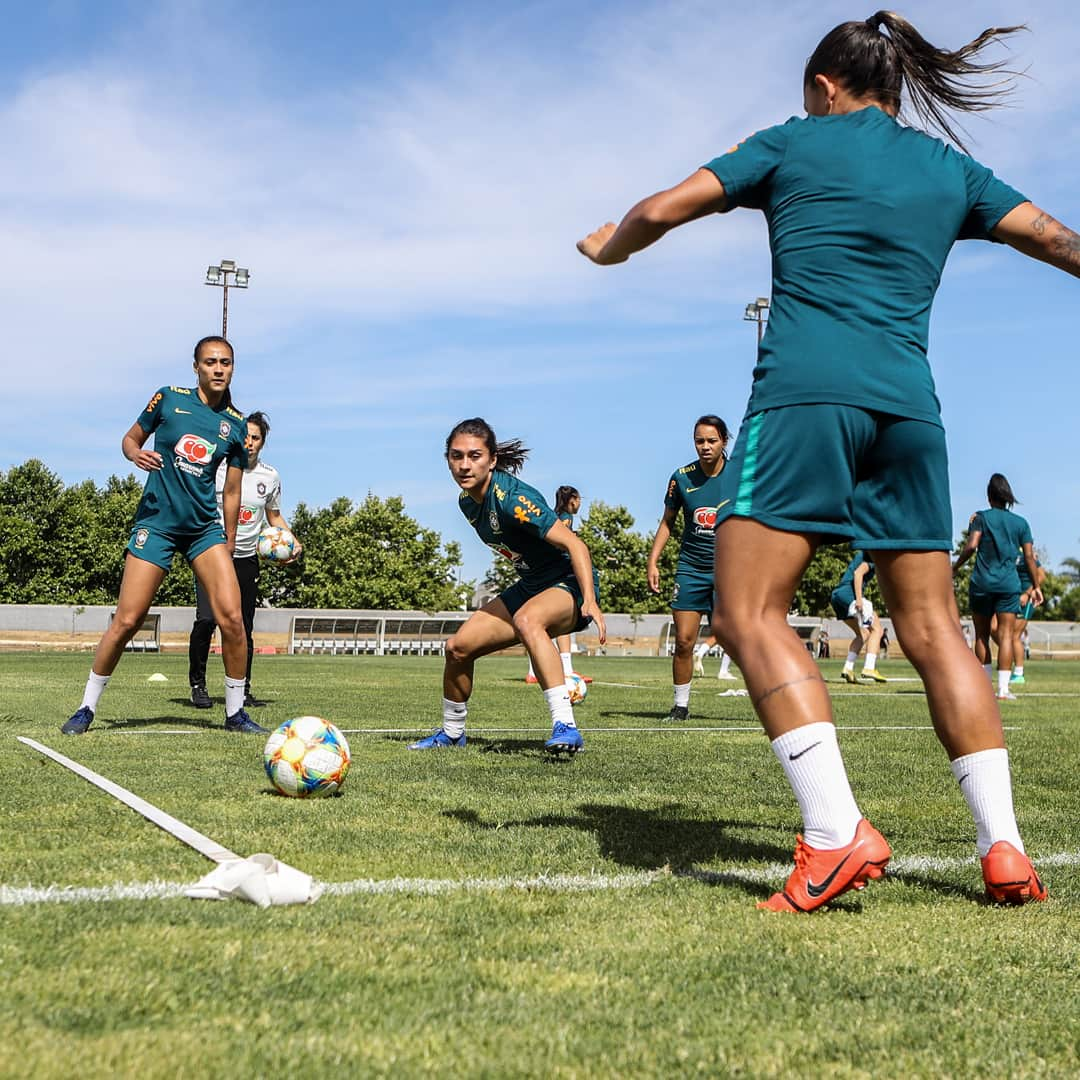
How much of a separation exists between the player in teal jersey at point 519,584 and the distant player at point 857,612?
10998 millimetres

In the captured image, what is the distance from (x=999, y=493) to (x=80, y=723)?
10.7m

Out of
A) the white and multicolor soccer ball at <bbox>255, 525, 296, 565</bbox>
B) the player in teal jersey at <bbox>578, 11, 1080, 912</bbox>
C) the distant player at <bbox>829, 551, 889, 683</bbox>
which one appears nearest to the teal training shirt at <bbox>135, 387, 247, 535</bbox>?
the white and multicolor soccer ball at <bbox>255, 525, 296, 565</bbox>

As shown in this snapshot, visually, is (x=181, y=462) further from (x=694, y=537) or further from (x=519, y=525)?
(x=694, y=537)

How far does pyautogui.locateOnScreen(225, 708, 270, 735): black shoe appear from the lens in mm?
7875

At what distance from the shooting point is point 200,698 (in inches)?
413

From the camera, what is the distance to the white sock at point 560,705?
666cm

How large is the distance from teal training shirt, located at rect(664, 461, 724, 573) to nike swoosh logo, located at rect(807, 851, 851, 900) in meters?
7.01

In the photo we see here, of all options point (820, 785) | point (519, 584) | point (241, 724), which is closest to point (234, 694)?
point (241, 724)

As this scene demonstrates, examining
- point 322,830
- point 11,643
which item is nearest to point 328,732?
point 322,830

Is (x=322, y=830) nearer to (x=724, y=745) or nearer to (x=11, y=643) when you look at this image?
(x=724, y=745)

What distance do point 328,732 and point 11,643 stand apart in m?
32.0

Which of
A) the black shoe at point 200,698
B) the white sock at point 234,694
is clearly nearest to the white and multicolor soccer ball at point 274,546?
the black shoe at point 200,698

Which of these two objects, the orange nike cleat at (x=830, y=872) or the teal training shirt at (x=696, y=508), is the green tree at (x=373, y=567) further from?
the orange nike cleat at (x=830, y=872)

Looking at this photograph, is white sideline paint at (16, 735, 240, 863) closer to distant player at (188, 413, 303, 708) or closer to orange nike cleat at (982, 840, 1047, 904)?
orange nike cleat at (982, 840, 1047, 904)
